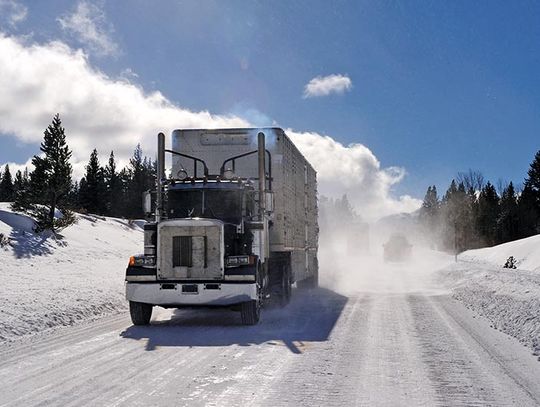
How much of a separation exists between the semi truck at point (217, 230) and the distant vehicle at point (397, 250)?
37.8 m

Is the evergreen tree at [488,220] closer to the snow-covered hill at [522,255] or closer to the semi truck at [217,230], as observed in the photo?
the snow-covered hill at [522,255]

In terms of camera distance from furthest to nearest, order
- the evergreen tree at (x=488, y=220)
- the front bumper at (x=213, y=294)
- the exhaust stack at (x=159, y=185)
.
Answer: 1. the evergreen tree at (x=488, y=220)
2. the exhaust stack at (x=159, y=185)
3. the front bumper at (x=213, y=294)

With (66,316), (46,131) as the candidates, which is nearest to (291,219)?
(66,316)

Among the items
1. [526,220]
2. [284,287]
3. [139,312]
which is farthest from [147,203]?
[526,220]

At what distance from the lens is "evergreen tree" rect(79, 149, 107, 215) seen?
77125 millimetres

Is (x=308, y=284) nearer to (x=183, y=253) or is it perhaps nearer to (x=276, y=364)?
(x=183, y=253)

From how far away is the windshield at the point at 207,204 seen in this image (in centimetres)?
1178

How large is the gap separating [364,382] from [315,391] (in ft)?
2.27

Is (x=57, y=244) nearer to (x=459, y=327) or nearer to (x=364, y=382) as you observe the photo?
(x=459, y=327)

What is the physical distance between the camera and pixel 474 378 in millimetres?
6410

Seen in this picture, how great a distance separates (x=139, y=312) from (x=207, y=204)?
2642mm

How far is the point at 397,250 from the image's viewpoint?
51.8m

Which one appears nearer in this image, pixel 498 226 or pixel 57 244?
pixel 57 244

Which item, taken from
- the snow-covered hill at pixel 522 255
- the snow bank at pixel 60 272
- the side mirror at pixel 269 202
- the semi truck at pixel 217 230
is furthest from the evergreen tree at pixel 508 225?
the side mirror at pixel 269 202
